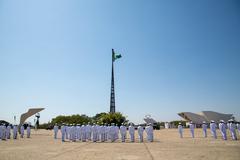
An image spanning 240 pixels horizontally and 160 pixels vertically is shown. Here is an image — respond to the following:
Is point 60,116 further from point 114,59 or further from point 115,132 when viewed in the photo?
point 115,132

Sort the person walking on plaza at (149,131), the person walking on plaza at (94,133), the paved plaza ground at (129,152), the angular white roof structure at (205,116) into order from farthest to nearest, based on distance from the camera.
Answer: the angular white roof structure at (205,116)
the person walking on plaza at (94,133)
the person walking on plaza at (149,131)
the paved plaza ground at (129,152)

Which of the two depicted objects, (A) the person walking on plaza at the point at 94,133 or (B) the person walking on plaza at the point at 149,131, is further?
(A) the person walking on plaza at the point at 94,133

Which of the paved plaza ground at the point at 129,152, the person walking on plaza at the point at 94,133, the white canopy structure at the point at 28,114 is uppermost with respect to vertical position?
the white canopy structure at the point at 28,114

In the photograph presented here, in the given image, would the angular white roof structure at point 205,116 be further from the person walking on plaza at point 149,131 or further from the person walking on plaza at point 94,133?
the person walking on plaza at point 94,133

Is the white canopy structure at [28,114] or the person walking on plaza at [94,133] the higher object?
the white canopy structure at [28,114]

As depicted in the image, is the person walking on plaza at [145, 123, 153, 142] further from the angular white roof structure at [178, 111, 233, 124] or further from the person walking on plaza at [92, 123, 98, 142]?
the angular white roof structure at [178, 111, 233, 124]

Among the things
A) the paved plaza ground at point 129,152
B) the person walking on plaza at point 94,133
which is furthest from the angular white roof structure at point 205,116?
the paved plaza ground at point 129,152

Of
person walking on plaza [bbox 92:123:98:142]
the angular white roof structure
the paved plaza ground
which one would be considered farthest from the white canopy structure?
the angular white roof structure

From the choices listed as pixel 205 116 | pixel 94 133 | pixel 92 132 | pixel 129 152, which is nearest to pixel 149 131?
pixel 94 133

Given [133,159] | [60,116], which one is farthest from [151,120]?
[133,159]

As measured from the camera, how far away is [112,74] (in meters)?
49.5

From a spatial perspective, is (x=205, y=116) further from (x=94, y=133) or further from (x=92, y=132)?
(x=94, y=133)

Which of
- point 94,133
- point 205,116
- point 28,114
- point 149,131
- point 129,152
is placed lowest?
point 129,152

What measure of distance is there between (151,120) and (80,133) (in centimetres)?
5270
